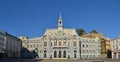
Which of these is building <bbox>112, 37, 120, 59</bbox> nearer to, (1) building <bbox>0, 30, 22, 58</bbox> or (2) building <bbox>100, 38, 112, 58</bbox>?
(2) building <bbox>100, 38, 112, 58</bbox>

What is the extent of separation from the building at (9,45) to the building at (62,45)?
755cm

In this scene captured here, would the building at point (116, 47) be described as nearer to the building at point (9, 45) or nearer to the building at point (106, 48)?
the building at point (106, 48)

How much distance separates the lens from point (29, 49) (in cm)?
Answer: 13762

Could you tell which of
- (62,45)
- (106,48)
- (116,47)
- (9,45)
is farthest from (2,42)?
(106,48)

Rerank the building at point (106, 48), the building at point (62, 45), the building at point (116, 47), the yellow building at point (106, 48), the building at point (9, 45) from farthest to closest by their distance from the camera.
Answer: the yellow building at point (106, 48), the building at point (106, 48), the building at point (62, 45), the building at point (116, 47), the building at point (9, 45)

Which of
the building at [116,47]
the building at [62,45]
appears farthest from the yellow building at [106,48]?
the building at [116,47]

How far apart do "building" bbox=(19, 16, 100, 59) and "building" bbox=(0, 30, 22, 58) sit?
7551 millimetres

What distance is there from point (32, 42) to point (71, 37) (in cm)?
2065

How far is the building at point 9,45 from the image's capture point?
106 meters

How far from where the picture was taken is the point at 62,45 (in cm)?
12962

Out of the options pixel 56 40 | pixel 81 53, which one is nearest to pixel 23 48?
pixel 56 40

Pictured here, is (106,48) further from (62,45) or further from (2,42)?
(2,42)

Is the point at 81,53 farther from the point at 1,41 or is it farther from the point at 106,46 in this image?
the point at 1,41

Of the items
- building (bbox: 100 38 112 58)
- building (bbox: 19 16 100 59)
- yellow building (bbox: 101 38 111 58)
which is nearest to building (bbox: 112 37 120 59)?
building (bbox: 19 16 100 59)
